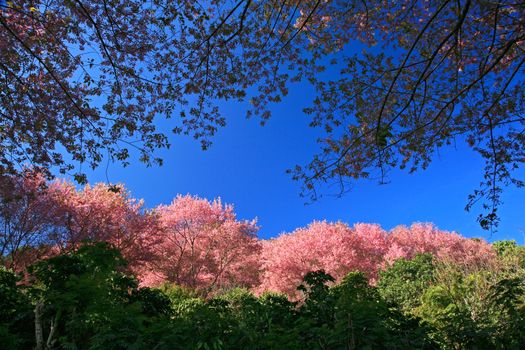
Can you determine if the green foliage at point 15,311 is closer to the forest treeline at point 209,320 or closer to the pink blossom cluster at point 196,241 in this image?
the forest treeline at point 209,320

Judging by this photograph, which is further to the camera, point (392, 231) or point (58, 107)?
point (392, 231)

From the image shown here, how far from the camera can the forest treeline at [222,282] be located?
355 cm

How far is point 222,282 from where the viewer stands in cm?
2416

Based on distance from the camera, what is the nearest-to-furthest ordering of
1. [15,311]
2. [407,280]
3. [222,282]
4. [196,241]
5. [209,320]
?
[209,320], [15,311], [407,280], [196,241], [222,282]

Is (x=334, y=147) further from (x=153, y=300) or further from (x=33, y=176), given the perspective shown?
(x=33, y=176)

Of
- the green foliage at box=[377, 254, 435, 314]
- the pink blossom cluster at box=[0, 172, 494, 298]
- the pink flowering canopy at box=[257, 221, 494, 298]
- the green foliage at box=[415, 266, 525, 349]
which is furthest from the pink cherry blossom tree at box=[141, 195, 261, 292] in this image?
the green foliage at box=[415, 266, 525, 349]

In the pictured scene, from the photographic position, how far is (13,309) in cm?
505

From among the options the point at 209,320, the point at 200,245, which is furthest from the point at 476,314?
the point at 200,245

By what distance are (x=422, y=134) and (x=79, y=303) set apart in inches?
263

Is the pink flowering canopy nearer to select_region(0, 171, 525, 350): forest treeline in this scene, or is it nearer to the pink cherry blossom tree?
select_region(0, 171, 525, 350): forest treeline

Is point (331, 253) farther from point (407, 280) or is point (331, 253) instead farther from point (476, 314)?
point (476, 314)

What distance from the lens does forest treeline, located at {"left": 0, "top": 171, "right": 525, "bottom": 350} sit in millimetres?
3553

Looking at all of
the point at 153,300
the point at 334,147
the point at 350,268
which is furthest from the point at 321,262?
the point at 153,300

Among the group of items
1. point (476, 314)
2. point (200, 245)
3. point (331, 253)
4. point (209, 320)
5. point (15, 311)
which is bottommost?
point (209, 320)
